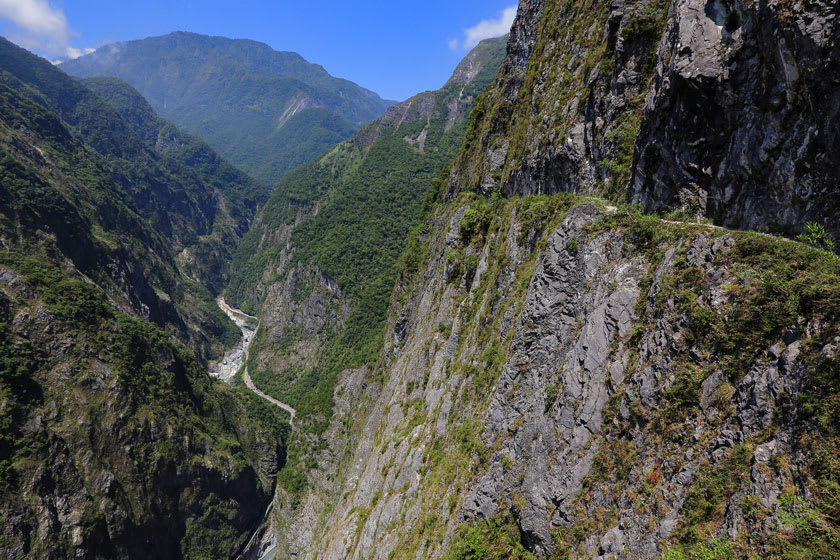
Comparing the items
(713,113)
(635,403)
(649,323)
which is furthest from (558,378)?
(713,113)

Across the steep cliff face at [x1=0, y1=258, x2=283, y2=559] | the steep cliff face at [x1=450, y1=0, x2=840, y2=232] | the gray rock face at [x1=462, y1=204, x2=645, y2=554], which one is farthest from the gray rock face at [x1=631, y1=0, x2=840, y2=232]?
the steep cliff face at [x1=0, y1=258, x2=283, y2=559]

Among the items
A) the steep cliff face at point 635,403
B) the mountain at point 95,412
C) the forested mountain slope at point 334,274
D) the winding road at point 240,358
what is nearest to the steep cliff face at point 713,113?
the steep cliff face at point 635,403

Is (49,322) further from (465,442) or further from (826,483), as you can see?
(826,483)

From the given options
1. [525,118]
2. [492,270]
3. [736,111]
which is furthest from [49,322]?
[736,111]

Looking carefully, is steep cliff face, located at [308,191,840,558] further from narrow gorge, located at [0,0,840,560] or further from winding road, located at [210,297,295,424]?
winding road, located at [210,297,295,424]

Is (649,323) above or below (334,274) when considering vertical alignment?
above

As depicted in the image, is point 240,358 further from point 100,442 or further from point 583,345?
point 583,345

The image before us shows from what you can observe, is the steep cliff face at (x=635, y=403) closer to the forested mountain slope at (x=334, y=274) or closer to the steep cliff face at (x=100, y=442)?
the forested mountain slope at (x=334, y=274)
